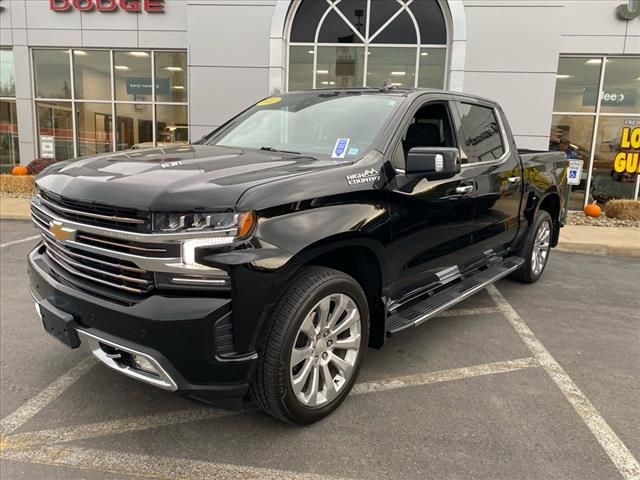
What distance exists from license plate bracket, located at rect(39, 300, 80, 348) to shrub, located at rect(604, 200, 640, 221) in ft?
36.8

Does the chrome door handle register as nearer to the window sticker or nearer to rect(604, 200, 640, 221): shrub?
the window sticker

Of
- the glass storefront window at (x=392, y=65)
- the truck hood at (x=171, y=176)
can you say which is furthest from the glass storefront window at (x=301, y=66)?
the truck hood at (x=171, y=176)

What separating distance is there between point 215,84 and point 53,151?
5.75 m

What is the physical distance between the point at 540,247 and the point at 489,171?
6.74 feet

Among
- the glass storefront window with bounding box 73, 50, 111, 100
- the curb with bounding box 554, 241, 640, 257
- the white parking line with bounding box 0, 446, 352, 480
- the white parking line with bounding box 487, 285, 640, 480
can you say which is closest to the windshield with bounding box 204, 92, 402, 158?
the white parking line with bounding box 0, 446, 352, 480

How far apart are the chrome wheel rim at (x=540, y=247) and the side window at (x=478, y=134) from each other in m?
1.41

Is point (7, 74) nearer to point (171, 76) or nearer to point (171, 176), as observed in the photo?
→ point (171, 76)

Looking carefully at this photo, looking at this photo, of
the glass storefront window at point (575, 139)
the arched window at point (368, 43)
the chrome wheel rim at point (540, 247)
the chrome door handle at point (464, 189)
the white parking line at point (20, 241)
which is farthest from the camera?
the glass storefront window at point (575, 139)

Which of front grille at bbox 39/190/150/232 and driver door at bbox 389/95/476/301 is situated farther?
driver door at bbox 389/95/476/301

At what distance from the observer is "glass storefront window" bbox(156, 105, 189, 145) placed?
47.7ft

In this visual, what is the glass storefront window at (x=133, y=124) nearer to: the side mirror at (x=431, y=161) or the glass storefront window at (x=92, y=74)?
the glass storefront window at (x=92, y=74)

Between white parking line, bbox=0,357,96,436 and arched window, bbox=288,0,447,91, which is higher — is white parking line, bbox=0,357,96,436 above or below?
below

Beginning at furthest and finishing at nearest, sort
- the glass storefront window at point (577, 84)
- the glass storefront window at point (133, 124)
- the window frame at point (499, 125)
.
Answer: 1. the glass storefront window at point (133, 124)
2. the glass storefront window at point (577, 84)
3. the window frame at point (499, 125)

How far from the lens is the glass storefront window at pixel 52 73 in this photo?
47.4 ft
